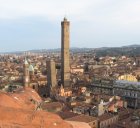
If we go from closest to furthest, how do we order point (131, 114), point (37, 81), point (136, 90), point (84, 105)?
point (131, 114), point (84, 105), point (136, 90), point (37, 81)

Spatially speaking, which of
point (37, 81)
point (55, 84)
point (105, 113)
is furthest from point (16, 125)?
point (37, 81)

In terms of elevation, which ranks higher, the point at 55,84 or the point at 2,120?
the point at 2,120

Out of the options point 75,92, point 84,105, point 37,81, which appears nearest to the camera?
point 84,105

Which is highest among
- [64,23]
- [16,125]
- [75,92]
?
[64,23]

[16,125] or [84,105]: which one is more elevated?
[16,125]

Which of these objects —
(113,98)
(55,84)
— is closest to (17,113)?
(113,98)

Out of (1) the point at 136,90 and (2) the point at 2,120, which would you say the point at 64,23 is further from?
(2) the point at 2,120

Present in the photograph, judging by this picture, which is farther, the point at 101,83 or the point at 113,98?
the point at 101,83

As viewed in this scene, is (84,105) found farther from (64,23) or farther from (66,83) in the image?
(64,23)

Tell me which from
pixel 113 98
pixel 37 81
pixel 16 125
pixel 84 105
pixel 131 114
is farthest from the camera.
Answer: pixel 37 81
